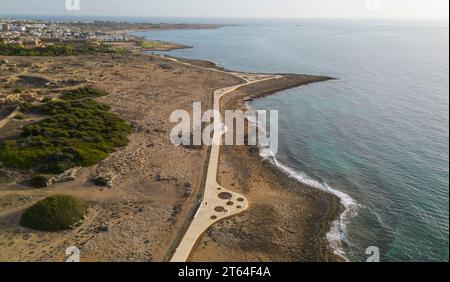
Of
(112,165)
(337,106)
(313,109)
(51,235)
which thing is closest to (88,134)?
(112,165)

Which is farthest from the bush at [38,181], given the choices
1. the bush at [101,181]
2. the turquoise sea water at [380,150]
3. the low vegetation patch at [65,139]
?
the turquoise sea water at [380,150]

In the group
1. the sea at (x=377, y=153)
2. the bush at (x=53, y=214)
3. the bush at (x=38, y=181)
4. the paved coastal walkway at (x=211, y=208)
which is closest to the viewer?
the paved coastal walkway at (x=211, y=208)

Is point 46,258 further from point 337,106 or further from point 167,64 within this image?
point 167,64

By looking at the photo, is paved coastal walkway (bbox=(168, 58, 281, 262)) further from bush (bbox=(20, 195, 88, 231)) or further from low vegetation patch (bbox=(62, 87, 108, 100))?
low vegetation patch (bbox=(62, 87, 108, 100))

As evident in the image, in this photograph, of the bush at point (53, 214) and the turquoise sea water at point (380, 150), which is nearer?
the bush at point (53, 214)

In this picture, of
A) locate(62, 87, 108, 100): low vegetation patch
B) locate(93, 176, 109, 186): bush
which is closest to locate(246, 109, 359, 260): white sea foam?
locate(93, 176, 109, 186): bush

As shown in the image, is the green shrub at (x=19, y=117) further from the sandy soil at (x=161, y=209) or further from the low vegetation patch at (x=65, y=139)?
the low vegetation patch at (x=65, y=139)

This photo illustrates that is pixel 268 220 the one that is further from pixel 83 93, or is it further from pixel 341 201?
pixel 83 93
